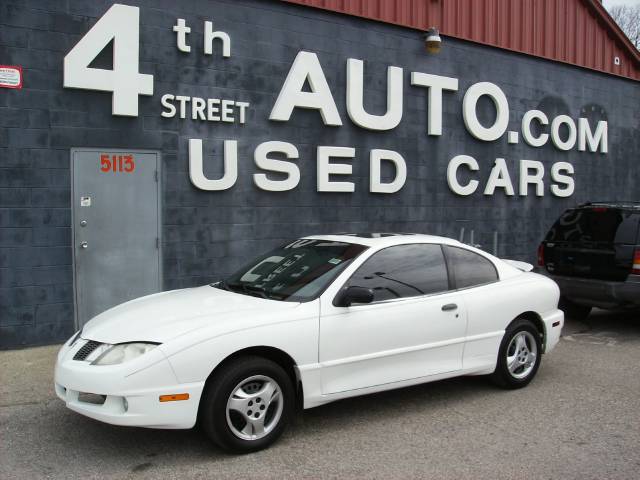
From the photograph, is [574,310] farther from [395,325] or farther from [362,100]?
[395,325]

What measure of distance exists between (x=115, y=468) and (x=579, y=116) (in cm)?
1213

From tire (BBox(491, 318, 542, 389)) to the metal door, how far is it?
455 cm

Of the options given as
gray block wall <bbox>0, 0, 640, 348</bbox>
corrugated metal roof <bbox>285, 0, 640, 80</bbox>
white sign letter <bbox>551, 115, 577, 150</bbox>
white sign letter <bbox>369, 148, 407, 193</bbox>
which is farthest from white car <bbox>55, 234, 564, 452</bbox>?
white sign letter <bbox>551, 115, 577, 150</bbox>

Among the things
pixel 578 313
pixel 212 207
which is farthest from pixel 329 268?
pixel 578 313

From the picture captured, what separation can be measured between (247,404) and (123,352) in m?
0.88

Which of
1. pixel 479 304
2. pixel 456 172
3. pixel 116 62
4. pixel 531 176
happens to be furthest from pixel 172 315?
pixel 531 176

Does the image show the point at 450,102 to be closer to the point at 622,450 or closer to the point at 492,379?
the point at 492,379

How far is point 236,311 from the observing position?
177 inches

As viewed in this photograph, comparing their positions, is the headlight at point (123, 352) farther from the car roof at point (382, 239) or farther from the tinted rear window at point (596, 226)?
the tinted rear window at point (596, 226)

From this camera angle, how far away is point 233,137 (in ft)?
28.5

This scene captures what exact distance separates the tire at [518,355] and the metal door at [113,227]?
4551mm

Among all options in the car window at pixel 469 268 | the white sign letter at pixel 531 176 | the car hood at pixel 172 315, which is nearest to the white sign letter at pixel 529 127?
the white sign letter at pixel 531 176

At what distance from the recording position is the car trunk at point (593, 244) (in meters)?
7.93

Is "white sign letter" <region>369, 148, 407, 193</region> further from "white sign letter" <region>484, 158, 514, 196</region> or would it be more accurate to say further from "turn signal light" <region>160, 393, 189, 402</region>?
"turn signal light" <region>160, 393, 189, 402</region>
